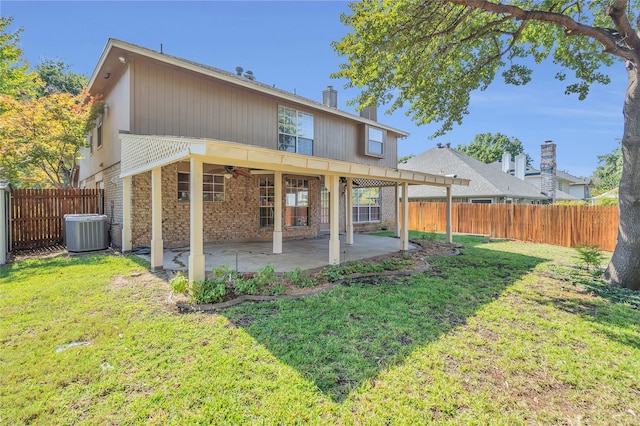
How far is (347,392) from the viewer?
8.68ft

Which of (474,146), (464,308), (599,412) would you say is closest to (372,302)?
(464,308)

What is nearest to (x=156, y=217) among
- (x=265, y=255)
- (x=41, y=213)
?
(x=265, y=255)

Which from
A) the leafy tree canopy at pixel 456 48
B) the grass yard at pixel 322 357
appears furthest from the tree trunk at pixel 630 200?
the leafy tree canopy at pixel 456 48

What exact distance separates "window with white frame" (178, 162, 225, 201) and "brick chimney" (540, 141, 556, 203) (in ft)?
71.6

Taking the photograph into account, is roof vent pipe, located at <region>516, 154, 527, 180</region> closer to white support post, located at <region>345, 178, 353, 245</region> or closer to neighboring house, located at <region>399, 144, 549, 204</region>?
neighboring house, located at <region>399, 144, 549, 204</region>

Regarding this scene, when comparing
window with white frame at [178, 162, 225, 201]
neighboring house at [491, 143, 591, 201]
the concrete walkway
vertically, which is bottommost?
the concrete walkway

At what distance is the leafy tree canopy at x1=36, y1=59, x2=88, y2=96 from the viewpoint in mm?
23094

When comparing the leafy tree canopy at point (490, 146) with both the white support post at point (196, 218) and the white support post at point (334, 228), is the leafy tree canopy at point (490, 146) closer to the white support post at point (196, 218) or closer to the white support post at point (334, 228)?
the white support post at point (334, 228)

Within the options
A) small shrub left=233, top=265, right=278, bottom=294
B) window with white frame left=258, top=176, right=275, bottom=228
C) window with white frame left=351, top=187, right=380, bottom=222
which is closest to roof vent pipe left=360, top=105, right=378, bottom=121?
window with white frame left=351, top=187, right=380, bottom=222

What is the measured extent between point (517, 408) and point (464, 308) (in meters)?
2.38

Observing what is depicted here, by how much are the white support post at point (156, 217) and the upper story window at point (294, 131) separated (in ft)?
18.9

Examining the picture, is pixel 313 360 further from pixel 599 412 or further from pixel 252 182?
pixel 252 182

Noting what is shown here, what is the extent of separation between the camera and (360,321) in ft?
13.7

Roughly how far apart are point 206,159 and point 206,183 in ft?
17.4
